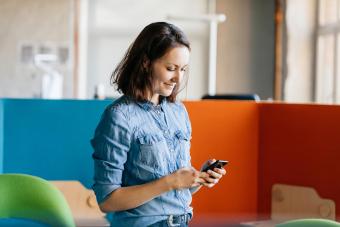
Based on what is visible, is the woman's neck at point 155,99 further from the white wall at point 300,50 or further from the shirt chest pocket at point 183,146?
the white wall at point 300,50

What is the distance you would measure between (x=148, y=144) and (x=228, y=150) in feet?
3.85

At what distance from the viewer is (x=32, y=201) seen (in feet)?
6.31

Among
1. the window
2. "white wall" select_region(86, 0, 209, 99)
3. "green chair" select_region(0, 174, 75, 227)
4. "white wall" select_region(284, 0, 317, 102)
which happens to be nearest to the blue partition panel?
"green chair" select_region(0, 174, 75, 227)

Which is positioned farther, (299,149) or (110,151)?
(299,149)

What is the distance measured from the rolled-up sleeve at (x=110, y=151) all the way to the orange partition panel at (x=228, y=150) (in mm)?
1133

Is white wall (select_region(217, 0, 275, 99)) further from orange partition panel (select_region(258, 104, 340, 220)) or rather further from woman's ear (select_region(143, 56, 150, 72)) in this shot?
woman's ear (select_region(143, 56, 150, 72))

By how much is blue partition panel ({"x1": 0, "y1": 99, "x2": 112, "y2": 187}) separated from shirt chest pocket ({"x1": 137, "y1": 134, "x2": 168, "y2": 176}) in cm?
114

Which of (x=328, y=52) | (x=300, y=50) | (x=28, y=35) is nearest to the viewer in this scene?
(x=328, y=52)

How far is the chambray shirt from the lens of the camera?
1.58 meters

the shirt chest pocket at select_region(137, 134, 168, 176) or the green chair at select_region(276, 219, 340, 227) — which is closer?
the green chair at select_region(276, 219, 340, 227)

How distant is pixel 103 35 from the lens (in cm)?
765

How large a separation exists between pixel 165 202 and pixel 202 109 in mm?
1138

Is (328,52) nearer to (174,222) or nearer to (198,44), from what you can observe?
(198,44)

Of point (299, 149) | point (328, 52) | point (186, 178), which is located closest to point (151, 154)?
point (186, 178)
